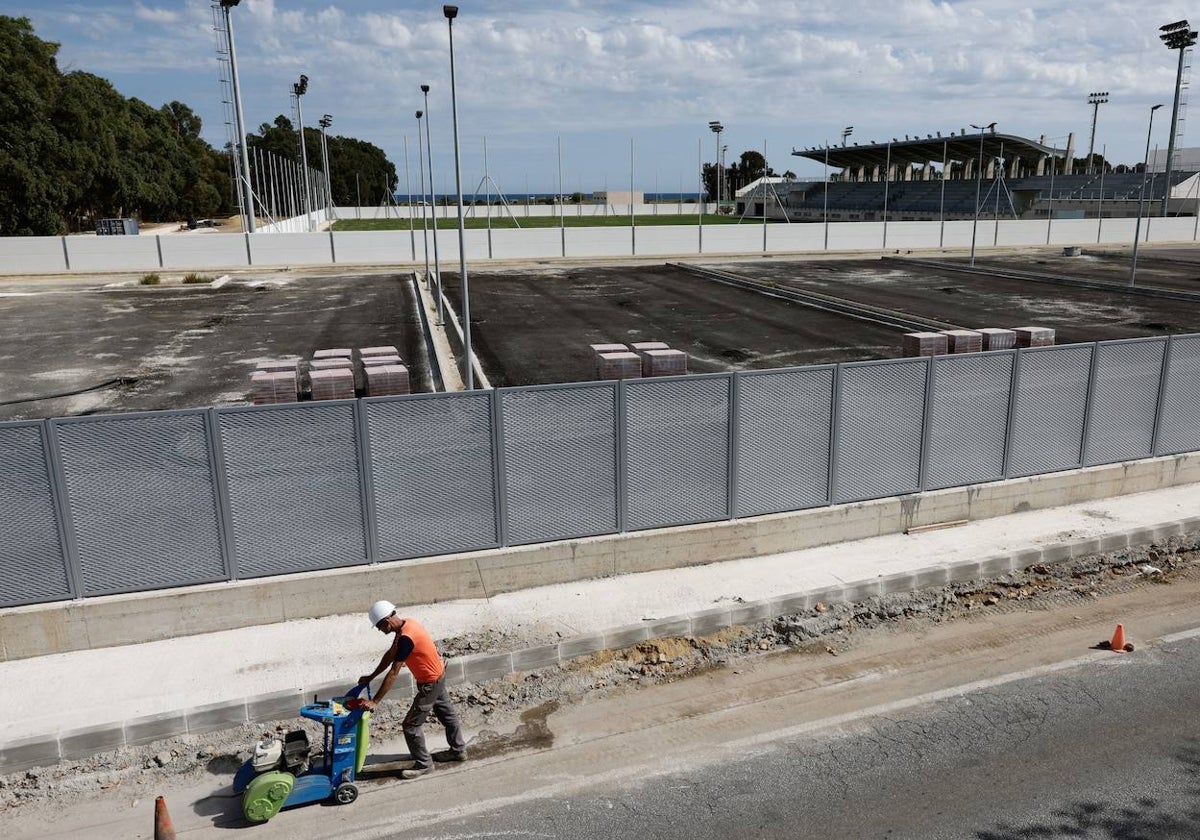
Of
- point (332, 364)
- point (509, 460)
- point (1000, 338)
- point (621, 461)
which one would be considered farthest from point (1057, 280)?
point (509, 460)

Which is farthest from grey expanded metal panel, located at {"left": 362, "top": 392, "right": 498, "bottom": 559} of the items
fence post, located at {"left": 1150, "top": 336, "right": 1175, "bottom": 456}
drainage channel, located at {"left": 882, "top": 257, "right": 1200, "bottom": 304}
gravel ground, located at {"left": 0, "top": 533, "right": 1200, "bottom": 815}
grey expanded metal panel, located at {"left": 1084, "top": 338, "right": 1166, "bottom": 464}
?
drainage channel, located at {"left": 882, "top": 257, "right": 1200, "bottom": 304}

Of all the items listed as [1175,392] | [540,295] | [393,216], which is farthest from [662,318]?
[393,216]

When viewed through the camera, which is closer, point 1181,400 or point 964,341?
point 1181,400

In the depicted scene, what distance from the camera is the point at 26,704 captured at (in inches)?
344

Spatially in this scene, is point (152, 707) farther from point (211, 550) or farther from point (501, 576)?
point (501, 576)

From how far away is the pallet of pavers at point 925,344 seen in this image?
21.2 meters

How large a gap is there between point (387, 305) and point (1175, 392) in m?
28.4

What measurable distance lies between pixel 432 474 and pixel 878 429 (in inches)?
261

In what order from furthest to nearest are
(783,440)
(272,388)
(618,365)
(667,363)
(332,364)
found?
(667,363), (618,365), (332,364), (272,388), (783,440)

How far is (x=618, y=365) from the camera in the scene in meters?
19.6

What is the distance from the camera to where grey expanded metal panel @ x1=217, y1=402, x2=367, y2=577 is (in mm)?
10328

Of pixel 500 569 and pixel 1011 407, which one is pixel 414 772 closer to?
pixel 500 569

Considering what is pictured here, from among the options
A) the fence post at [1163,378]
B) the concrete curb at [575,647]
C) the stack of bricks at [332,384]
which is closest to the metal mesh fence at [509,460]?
the fence post at [1163,378]

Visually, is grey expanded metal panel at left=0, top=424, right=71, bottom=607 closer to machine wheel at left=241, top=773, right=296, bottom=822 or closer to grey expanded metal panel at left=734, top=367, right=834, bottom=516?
machine wheel at left=241, top=773, right=296, bottom=822
